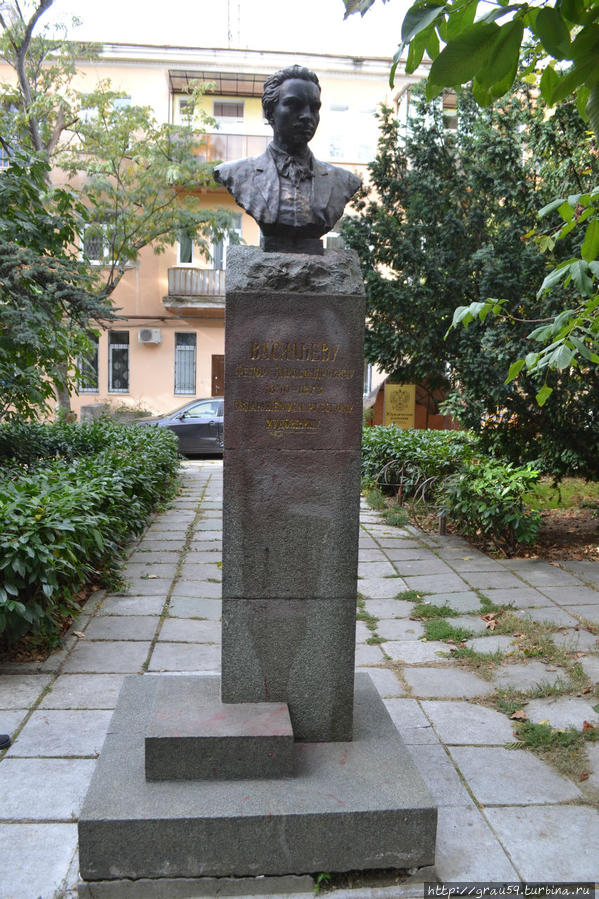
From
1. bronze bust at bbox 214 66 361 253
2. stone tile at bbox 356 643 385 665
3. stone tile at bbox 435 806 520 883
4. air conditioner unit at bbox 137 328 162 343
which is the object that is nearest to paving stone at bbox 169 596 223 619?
stone tile at bbox 356 643 385 665

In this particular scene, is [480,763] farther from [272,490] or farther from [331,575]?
[272,490]

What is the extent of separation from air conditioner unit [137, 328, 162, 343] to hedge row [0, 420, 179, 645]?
523 inches

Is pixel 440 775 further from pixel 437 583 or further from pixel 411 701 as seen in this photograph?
pixel 437 583

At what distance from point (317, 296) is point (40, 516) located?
2668mm

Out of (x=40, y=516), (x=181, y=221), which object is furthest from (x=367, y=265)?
(x=181, y=221)

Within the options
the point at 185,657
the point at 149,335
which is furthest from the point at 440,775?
the point at 149,335

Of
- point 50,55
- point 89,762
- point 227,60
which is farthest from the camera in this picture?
point 227,60

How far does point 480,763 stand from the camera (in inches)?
130

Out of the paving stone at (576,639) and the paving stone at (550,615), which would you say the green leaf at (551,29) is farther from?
the paving stone at (550,615)

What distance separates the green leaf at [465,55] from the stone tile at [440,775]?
2522mm

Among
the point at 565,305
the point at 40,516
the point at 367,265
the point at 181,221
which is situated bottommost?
the point at 40,516

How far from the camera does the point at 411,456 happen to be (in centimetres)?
948

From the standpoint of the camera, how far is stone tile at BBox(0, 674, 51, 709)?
3811 millimetres

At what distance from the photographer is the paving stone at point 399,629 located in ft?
16.5
